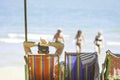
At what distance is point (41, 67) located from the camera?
5.70 metres

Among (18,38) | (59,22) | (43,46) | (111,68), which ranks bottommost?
(111,68)

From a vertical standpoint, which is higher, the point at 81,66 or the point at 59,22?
the point at 59,22

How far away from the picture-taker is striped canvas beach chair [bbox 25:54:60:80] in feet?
18.5

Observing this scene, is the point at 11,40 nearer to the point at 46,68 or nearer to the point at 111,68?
the point at 46,68

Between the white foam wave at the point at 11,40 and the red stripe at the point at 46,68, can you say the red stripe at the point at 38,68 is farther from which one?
the white foam wave at the point at 11,40

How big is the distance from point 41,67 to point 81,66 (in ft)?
1.85

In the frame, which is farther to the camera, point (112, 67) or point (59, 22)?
point (59, 22)

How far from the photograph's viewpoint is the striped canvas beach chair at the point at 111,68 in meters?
5.70

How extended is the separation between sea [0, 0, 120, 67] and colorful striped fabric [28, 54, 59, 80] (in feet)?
22.3

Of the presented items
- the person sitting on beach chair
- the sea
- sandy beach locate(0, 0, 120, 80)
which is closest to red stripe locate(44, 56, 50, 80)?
the person sitting on beach chair

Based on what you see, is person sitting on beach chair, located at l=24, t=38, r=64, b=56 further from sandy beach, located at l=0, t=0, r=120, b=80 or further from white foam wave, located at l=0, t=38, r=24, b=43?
white foam wave, located at l=0, t=38, r=24, b=43

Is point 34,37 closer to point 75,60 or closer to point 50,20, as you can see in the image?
point 50,20

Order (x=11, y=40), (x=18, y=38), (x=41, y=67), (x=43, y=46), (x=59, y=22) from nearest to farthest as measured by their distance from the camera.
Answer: (x=41, y=67)
(x=43, y=46)
(x=11, y=40)
(x=18, y=38)
(x=59, y=22)

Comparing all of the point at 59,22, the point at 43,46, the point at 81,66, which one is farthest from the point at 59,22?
the point at 81,66
